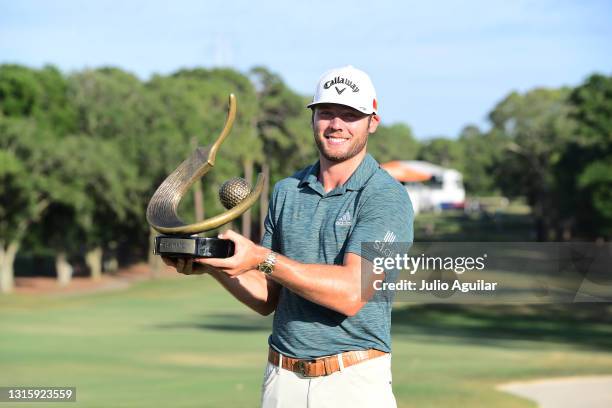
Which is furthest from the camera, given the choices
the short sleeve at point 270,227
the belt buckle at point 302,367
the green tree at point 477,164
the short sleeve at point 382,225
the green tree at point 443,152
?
the green tree at point 443,152

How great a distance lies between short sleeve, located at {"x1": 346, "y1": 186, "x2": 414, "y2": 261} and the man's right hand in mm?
661

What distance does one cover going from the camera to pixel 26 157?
46281 millimetres

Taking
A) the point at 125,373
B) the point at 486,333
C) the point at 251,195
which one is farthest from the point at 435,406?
the point at 486,333

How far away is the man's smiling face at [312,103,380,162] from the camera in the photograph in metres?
4.42

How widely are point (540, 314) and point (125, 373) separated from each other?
19665mm

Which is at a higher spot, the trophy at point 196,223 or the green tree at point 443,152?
the green tree at point 443,152

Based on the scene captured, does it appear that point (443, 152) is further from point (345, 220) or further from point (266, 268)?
point (266, 268)

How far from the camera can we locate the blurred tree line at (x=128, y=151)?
4691 cm

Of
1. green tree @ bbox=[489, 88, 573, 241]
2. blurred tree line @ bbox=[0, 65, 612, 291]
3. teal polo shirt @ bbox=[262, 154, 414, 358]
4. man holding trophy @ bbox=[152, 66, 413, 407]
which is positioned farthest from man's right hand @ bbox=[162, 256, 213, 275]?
green tree @ bbox=[489, 88, 573, 241]

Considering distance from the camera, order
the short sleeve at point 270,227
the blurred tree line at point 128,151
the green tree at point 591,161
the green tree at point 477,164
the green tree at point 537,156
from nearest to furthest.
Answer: the short sleeve at point 270,227, the blurred tree line at point 128,151, the green tree at point 591,161, the green tree at point 537,156, the green tree at point 477,164

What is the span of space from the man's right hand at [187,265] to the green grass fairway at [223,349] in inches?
389

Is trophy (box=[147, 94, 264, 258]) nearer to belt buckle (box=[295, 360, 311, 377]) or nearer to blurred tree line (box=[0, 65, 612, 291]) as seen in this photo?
belt buckle (box=[295, 360, 311, 377])

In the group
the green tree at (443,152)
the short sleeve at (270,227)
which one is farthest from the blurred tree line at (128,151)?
the green tree at (443,152)

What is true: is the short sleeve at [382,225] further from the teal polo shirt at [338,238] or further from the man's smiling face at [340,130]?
the man's smiling face at [340,130]
